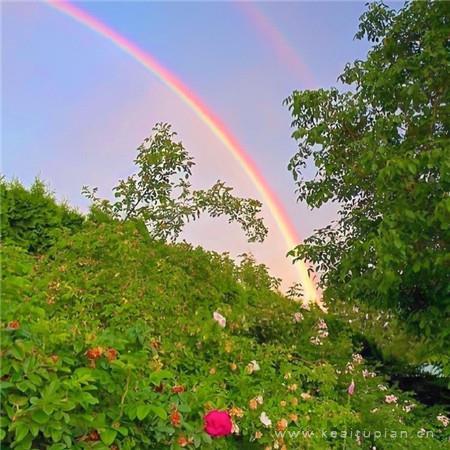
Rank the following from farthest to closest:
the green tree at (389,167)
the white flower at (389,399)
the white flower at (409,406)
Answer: the white flower at (409,406)
the white flower at (389,399)
the green tree at (389,167)

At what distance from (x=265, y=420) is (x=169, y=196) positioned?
2.16m

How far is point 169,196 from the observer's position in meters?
4.01

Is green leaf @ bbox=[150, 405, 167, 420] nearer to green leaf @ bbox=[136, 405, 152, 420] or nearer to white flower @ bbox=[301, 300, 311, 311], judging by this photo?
green leaf @ bbox=[136, 405, 152, 420]

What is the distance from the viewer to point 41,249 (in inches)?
132

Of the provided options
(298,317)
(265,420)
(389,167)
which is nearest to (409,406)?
(298,317)

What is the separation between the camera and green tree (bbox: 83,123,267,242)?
3.88m

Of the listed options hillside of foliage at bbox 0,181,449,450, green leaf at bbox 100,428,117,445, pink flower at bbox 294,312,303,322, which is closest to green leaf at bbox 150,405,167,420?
hillside of foliage at bbox 0,181,449,450

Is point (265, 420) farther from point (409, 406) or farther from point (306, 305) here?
point (409, 406)

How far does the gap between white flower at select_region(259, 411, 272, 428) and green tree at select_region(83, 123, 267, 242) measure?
175 centimetres

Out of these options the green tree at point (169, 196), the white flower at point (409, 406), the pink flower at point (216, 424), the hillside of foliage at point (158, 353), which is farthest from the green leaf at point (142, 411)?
the white flower at point (409, 406)

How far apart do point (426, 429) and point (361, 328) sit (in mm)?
2118

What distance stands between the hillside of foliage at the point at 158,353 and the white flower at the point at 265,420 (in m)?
0.02

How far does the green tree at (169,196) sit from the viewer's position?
12.7 feet

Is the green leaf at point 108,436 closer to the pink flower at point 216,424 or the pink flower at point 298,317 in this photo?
the pink flower at point 216,424
